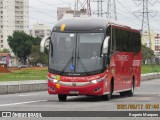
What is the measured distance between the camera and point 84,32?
2488cm

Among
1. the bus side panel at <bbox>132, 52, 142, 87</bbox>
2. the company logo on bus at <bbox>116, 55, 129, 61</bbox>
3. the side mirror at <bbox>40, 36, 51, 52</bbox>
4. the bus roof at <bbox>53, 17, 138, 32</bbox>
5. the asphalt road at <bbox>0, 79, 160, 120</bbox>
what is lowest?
the asphalt road at <bbox>0, 79, 160, 120</bbox>

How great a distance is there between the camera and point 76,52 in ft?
81.1

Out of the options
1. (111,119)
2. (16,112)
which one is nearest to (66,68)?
(16,112)

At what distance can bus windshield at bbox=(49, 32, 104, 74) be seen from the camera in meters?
24.6

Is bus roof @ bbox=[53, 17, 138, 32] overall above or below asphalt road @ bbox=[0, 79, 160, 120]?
above

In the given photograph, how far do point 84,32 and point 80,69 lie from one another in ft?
5.07

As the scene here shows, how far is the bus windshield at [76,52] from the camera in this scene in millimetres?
24609

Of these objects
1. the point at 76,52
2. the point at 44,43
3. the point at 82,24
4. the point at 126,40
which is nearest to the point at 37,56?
the point at 126,40

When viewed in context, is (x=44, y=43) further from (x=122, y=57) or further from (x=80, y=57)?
(x=122, y=57)

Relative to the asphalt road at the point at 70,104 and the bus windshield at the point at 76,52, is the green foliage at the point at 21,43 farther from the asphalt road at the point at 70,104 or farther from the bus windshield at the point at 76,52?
the bus windshield at the point at 76,52

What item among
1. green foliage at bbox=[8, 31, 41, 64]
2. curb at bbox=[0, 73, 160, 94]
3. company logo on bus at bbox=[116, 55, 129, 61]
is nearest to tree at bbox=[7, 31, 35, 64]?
green foliage at bbox=[8, 31, 41, 64]

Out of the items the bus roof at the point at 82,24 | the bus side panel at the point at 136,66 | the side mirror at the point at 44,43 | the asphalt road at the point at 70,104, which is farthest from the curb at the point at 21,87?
the bus roof at the point at 82,24

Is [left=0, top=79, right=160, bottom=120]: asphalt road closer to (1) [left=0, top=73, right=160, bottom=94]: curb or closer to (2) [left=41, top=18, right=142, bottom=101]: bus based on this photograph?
(2) [left=41, top=18, right=142, bottom=101]: bus

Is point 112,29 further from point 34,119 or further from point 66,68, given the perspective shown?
point 34,119
